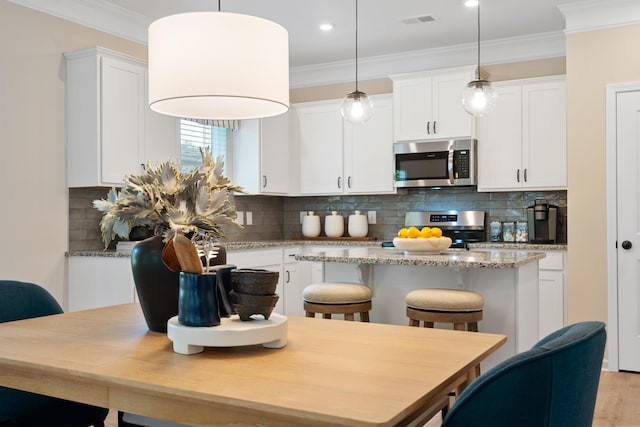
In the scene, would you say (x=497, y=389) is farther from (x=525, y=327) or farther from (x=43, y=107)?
(x=43, y=107)

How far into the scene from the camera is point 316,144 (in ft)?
19.9

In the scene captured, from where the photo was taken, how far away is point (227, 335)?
4.86 feet

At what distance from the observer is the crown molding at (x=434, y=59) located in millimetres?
5148

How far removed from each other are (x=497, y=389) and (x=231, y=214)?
3.24ft

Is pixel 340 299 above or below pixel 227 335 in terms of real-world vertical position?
below

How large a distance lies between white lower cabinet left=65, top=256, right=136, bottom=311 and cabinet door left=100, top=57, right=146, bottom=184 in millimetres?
549

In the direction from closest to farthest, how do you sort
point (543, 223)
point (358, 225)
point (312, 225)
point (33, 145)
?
point (33, 145), point (543, 223), point (358, 225), point (312, 225)

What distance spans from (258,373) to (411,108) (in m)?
4.41

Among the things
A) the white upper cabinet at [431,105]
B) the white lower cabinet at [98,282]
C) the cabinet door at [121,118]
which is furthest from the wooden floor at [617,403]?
the white upper cabinet at [431,105]

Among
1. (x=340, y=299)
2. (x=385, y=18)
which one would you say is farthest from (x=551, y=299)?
(x=385, y=18)

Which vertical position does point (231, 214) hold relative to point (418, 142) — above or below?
below

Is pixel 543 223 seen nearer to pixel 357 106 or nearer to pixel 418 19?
pixel 418 19

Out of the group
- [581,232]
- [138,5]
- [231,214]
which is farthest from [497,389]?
[138,5]

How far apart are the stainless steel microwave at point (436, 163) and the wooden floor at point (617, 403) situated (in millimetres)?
1859
